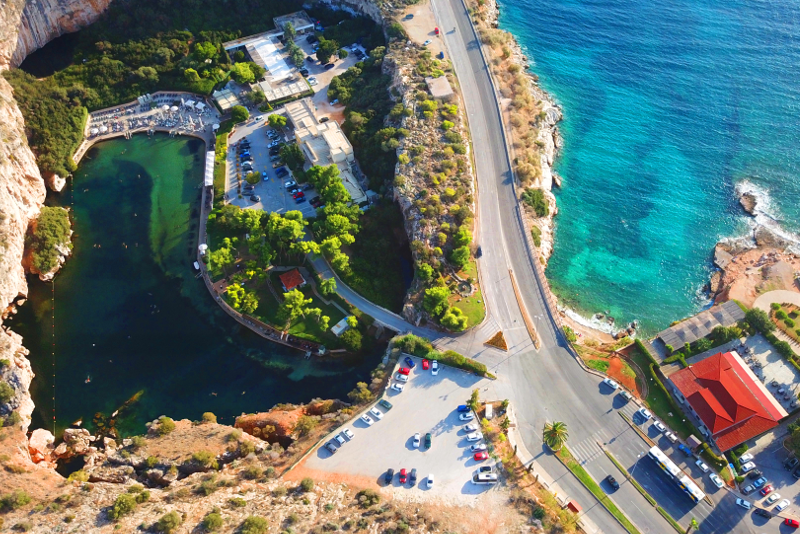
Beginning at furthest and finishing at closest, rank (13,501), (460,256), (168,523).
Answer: (460,256) < (13,501) < (168,523)

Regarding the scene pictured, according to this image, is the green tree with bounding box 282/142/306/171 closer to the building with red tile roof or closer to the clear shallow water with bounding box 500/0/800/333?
the clear shallow water with bounding box 500/0/800/333

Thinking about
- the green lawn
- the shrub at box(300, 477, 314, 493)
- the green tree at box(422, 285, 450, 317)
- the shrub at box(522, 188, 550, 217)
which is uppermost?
the green tree at box(422, 285, 450, 317)

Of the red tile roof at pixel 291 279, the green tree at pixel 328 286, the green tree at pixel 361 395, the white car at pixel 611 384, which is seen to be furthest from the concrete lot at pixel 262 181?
the white car at pixel 611 384

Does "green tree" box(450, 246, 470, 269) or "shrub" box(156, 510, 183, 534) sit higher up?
"shrub" box(156, 510, 183, 534)

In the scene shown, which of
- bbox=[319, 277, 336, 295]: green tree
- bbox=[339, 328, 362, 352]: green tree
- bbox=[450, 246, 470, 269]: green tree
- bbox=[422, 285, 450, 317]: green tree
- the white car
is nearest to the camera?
the white car

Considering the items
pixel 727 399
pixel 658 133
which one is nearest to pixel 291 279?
pixel 727 399

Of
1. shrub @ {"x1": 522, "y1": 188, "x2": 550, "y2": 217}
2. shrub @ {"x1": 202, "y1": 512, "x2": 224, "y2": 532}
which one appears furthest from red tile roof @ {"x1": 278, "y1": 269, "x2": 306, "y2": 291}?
shrub @ {"x1": 522, "y1": 188, "x2": 550, "y2": 217}

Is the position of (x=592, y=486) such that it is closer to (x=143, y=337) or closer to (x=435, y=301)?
(x=435, y=301)
